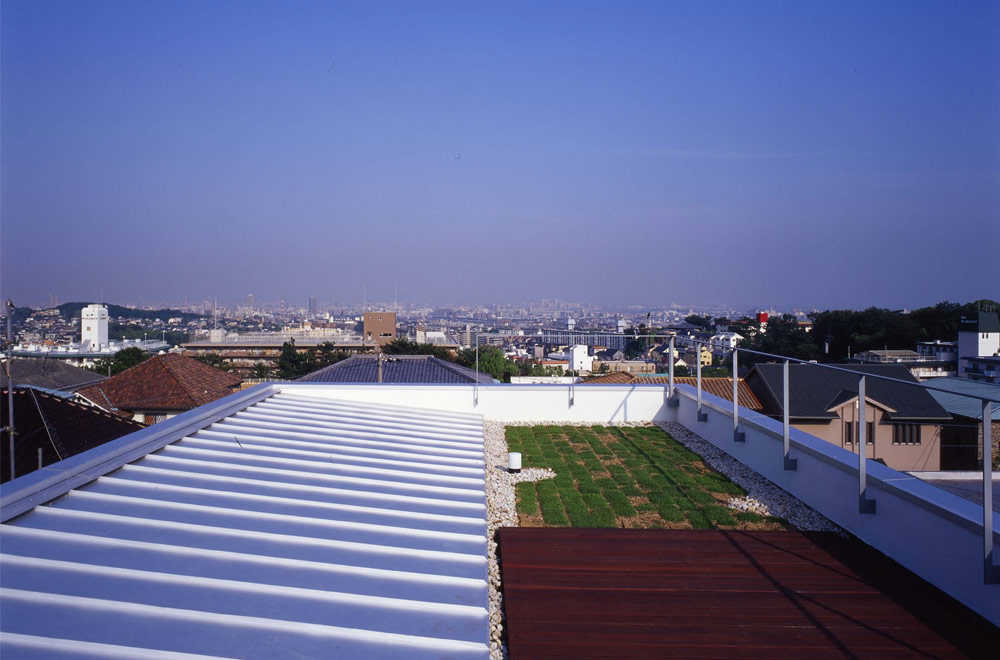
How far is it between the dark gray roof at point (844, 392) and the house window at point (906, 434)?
0.27ft

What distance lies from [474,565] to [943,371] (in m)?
4.94

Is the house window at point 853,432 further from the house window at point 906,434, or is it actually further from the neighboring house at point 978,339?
the neighboring house at point 978,339

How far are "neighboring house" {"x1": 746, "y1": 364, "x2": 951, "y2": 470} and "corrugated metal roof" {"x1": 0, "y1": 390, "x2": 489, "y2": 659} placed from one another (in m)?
2.73

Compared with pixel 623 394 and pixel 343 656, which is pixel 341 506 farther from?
pixel 623 394

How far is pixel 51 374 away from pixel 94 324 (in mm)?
8832

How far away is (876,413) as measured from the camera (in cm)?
464

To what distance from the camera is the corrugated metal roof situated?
7.76 feet

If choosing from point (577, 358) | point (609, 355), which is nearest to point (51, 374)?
point (609, 355)

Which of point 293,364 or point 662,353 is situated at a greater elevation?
point 662,353

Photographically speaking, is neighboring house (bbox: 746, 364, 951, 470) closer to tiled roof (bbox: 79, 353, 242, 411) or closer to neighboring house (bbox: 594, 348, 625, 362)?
neighboring house (bbox: 594, 348, 625, 362)

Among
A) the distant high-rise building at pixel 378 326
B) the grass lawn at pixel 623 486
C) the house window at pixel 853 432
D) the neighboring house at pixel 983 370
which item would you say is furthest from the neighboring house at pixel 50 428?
the distant high-rise building at pixel 378 326

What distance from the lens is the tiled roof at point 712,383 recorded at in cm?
843

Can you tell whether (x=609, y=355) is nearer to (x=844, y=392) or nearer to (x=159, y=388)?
(x=844, y=392)

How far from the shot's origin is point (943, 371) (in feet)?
20.1
